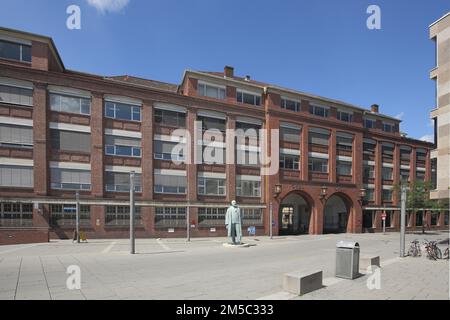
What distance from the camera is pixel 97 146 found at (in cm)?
2656

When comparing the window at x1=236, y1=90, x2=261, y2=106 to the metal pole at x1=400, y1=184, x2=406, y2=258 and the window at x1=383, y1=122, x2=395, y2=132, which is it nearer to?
the metal pole at x1=400, y1=184, x2=406, y2=258

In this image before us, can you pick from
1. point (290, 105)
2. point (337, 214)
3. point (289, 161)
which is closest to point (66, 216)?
point (289, 161)

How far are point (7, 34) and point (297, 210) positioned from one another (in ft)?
111

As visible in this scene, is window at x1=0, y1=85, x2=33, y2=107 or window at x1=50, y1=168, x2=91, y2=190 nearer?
window at x1=0, y1=85, x2=33, y2=107

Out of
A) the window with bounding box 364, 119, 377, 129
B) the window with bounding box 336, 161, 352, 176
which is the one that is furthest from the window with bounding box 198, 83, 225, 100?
the window with bounding box 364, 119, 377, 129

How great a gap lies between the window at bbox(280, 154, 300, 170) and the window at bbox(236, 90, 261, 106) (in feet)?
20.8

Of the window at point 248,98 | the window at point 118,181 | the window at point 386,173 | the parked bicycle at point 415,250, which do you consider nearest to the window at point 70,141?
the window at point 118,181

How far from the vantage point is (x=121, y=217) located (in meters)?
27.1

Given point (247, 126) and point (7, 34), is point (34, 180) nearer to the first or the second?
point (7, 34)

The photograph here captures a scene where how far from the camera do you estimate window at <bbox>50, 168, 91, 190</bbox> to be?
83.1 ft

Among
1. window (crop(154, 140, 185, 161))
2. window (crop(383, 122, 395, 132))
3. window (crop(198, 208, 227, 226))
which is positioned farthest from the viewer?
window (crop(383, 122, 395, 132))

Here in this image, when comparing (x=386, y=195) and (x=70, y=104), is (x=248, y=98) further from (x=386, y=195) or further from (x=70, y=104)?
(x=386, y=195)

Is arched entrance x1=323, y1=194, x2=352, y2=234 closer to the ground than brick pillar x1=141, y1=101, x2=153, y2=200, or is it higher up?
closer to the ground
